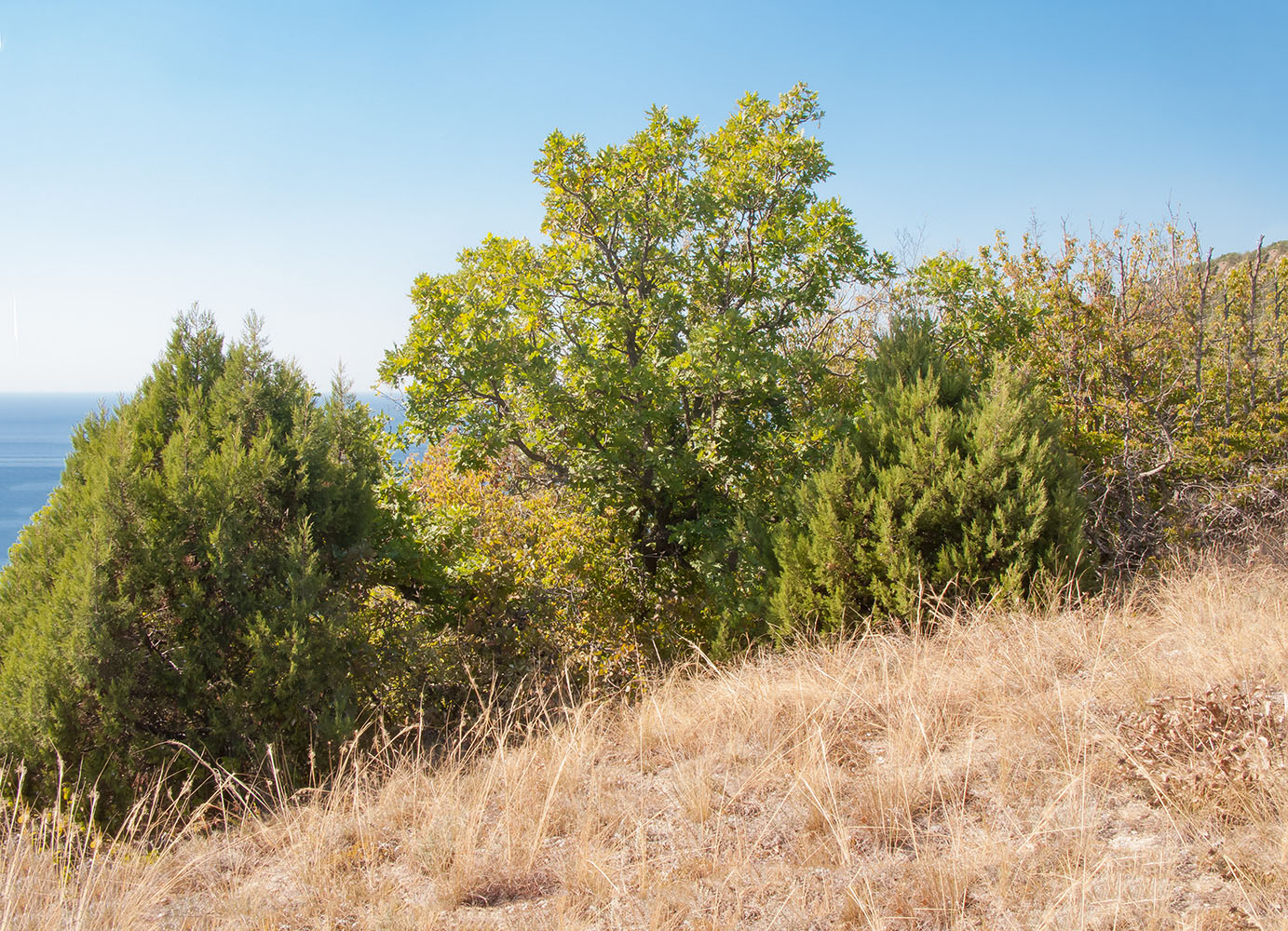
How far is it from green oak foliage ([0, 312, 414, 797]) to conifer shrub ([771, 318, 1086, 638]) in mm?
3420

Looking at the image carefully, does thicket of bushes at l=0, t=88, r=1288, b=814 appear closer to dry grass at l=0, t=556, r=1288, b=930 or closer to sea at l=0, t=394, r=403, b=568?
dry grass at l=0, t=556, r=1288, b=930

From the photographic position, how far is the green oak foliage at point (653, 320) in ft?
25.5

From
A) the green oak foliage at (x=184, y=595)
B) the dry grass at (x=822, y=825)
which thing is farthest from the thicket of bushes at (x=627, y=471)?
the dry grass at (x=822, y=825)

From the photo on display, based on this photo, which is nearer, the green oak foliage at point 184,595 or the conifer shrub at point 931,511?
the green oak foliage at point 184,595

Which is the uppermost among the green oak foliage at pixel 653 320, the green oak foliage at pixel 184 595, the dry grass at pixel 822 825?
the green oak foliage at pixel 653 320

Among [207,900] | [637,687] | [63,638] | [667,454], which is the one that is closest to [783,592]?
[637,687]

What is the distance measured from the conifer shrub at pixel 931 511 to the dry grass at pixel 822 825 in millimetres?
1168

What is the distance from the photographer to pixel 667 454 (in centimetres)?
811

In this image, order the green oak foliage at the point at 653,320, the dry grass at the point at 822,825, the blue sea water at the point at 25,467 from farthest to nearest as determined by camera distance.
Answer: the blue sea water at the point at 25,467 → the green oak foliage at the point at 653,320 → the dry grass at the point at 822,825

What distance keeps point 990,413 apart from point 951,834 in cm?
372

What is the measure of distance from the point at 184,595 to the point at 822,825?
353cm

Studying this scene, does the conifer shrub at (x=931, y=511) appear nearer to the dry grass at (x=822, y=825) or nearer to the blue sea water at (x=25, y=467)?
the dry grass at (x=822, y=825)

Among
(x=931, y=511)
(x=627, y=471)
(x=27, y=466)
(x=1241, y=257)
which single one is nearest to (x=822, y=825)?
(x=931, y=511)

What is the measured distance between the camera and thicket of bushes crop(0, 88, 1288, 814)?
4.29m
